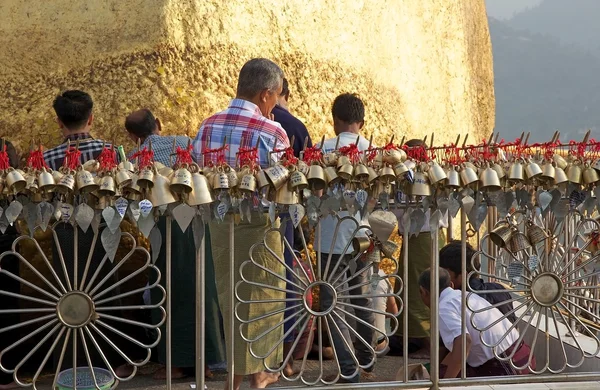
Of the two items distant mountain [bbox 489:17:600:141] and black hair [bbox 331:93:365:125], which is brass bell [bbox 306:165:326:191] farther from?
distant mountain [bbox 489:17:600:141]

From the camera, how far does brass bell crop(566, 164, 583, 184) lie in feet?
13.7

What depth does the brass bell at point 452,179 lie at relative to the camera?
4.05 meters

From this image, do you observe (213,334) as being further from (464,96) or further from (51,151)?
(464,96)

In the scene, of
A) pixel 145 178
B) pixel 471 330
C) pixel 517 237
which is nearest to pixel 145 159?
pixel 145 178

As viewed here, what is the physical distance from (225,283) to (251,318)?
0.21 meters

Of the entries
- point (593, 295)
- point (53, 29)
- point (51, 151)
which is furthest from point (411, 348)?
point (53, 29)

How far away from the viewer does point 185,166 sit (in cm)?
386

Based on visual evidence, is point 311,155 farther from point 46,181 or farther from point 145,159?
point 46,181

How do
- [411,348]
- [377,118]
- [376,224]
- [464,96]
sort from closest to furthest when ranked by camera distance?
1. [376,224]
2. [411,348]
3. [377,118]
4. [464,96]

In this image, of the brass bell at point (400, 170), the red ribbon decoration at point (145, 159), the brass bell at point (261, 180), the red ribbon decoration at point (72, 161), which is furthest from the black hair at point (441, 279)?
the red ribbon decoration at point (72, 161)

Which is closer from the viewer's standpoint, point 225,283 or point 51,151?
point 225,283

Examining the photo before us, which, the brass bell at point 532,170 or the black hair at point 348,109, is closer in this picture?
the brass bell at point 532,170

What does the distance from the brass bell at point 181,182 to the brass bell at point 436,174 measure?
1.03 meters

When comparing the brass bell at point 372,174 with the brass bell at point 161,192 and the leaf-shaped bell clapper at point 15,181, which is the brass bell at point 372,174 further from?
the leaf-shaped bell clapper at point 15,181
